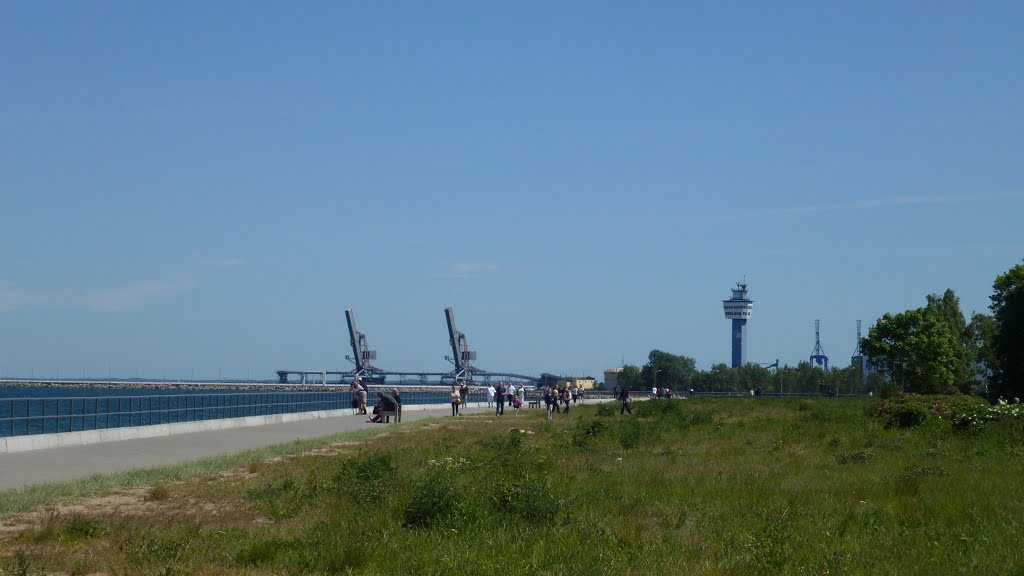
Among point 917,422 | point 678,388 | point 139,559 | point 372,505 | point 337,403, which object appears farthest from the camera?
point 678,388

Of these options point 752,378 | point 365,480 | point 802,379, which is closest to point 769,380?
point 752,378

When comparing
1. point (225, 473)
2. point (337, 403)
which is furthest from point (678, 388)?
point (225, 473)

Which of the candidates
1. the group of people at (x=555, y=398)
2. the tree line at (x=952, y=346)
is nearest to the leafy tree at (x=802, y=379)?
the tree line at (x=952, y=346)

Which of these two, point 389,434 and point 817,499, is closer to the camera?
point 817,499

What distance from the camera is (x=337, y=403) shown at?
1973 inches

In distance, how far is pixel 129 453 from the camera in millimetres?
22672

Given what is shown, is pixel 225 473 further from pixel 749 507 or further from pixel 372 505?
pixel 749 507

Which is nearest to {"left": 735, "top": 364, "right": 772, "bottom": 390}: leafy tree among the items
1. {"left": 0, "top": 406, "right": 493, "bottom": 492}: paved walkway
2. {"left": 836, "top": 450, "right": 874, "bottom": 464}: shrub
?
{"left": 0, "top": 406, "right": 493, "bottom": 492}: paved walkway

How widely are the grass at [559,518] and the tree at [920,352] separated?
7271 centimetres

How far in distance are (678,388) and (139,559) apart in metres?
190

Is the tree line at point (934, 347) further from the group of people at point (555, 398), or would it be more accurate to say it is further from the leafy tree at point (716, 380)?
the leafy tree at point (716, 380)

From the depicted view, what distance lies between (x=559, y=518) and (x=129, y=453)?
557 inches

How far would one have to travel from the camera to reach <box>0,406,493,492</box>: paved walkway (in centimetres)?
1766

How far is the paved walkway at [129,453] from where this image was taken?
695 inches
